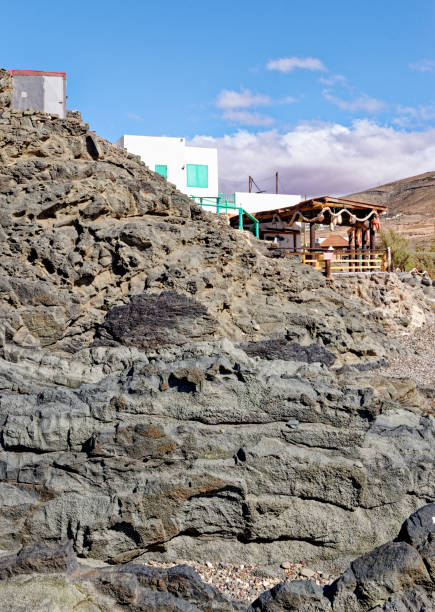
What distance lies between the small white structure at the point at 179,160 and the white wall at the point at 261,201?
2.48 m

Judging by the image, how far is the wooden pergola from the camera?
2367cm

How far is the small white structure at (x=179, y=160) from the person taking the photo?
82.0ft

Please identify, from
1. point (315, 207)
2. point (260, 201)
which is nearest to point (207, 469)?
point (315, 207)

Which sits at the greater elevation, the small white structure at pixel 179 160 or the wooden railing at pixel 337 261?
the small white structure at pixel 179 160

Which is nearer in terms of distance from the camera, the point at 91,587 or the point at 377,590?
the point at 377,590

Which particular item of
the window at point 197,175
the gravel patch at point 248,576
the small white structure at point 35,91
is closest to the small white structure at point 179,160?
the window at point 197,175

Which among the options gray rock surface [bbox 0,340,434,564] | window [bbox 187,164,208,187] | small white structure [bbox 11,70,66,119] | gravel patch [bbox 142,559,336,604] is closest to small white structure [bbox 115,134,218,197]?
window [bbox 187,164,208,187]

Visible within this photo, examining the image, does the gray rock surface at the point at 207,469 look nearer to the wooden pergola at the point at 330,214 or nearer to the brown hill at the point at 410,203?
the wooden pergola at the point at 330,214

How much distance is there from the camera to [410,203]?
8975 cm

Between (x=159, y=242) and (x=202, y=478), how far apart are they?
8.12m

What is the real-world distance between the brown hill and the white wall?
93.9 feet

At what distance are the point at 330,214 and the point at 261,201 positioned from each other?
5.93 meters

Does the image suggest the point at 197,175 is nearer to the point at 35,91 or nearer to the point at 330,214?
the point at 330,214

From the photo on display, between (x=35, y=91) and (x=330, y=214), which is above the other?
(x=35, y=91)
